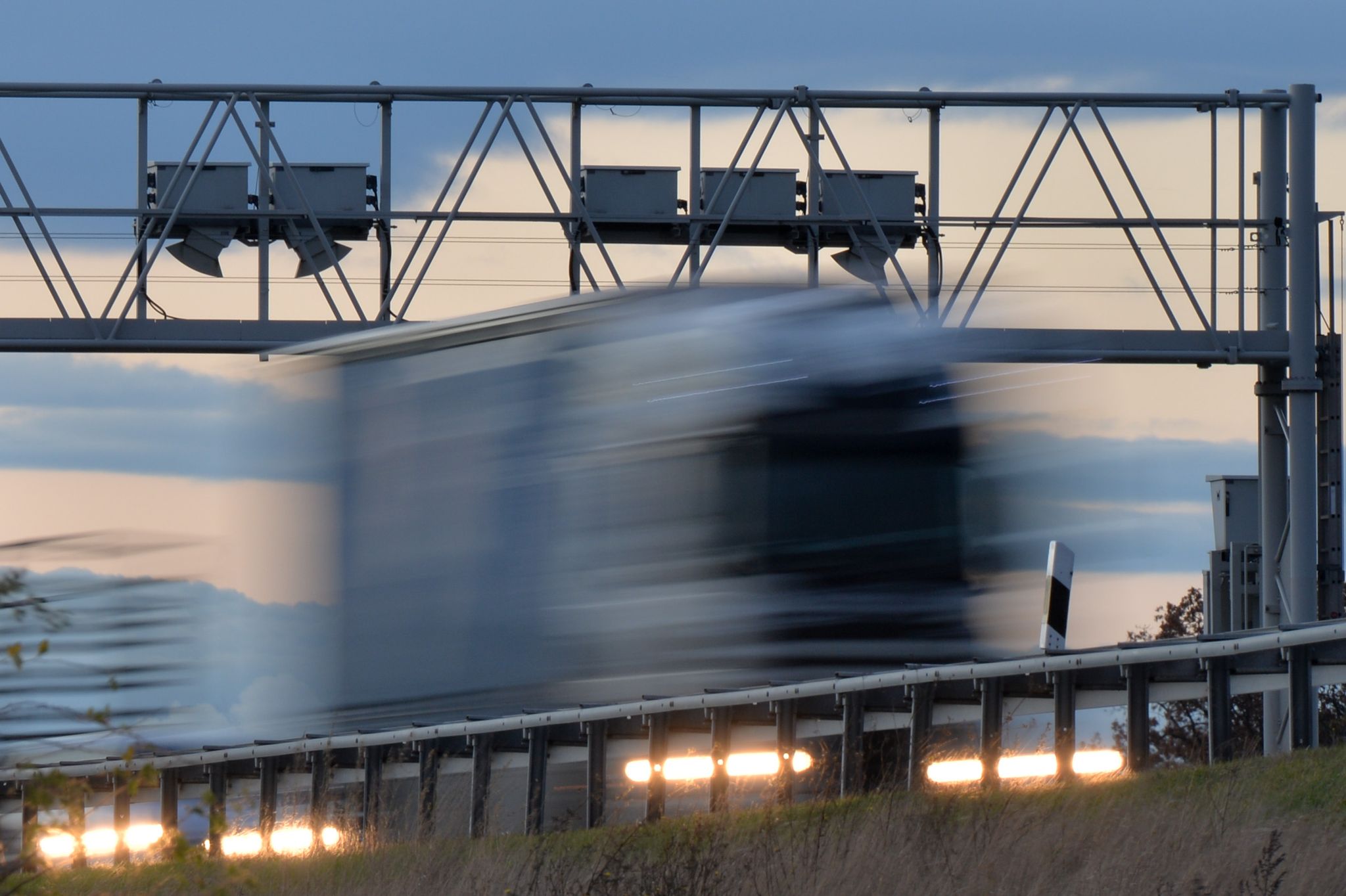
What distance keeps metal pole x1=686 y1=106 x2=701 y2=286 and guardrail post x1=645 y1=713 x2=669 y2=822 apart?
13542 millimetres

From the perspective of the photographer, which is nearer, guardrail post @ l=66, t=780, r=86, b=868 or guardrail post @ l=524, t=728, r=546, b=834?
guardrail post @ l=66, t=780, r=86, b=868

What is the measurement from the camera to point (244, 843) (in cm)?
1155

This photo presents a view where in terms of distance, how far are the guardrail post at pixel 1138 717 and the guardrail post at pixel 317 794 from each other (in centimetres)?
439

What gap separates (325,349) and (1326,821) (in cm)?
746

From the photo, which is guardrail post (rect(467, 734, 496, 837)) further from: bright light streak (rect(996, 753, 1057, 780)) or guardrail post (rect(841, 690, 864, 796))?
bright light streak (rect(996, 753, 1057, 780))

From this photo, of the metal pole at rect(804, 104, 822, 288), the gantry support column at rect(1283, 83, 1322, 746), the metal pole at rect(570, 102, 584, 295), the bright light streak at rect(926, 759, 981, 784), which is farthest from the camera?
the metal pole at rect(804, 104, 822, 288)

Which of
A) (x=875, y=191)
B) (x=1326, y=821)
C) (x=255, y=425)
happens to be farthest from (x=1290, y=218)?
(x=1326, y=821)

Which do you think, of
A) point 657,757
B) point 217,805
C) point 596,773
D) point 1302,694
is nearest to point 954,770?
point 657,757

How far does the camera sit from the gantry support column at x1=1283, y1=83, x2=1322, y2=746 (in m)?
23.4

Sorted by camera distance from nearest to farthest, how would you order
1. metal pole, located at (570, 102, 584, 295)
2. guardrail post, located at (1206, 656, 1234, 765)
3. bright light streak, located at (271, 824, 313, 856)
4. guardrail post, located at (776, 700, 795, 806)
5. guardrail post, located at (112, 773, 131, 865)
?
guardrail post, located at (112, 773, 131, 865)
guardrail post, located at (776, 700, 795, 806)
guardrail post, located at (1206, 656, 1234, 765)
bright light streak, located at (271, 824, 313, 856)
metal pole, located at (570, 102, 584, 295)

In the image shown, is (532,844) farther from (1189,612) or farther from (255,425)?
(1189,612)

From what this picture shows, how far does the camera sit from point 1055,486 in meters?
12.5

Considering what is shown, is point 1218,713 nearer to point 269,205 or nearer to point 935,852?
point 935,852

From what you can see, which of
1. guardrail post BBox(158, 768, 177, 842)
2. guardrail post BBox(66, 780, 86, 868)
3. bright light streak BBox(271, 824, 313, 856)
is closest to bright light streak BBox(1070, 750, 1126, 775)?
bright light streak BBox(271, 824, 313, 856)
